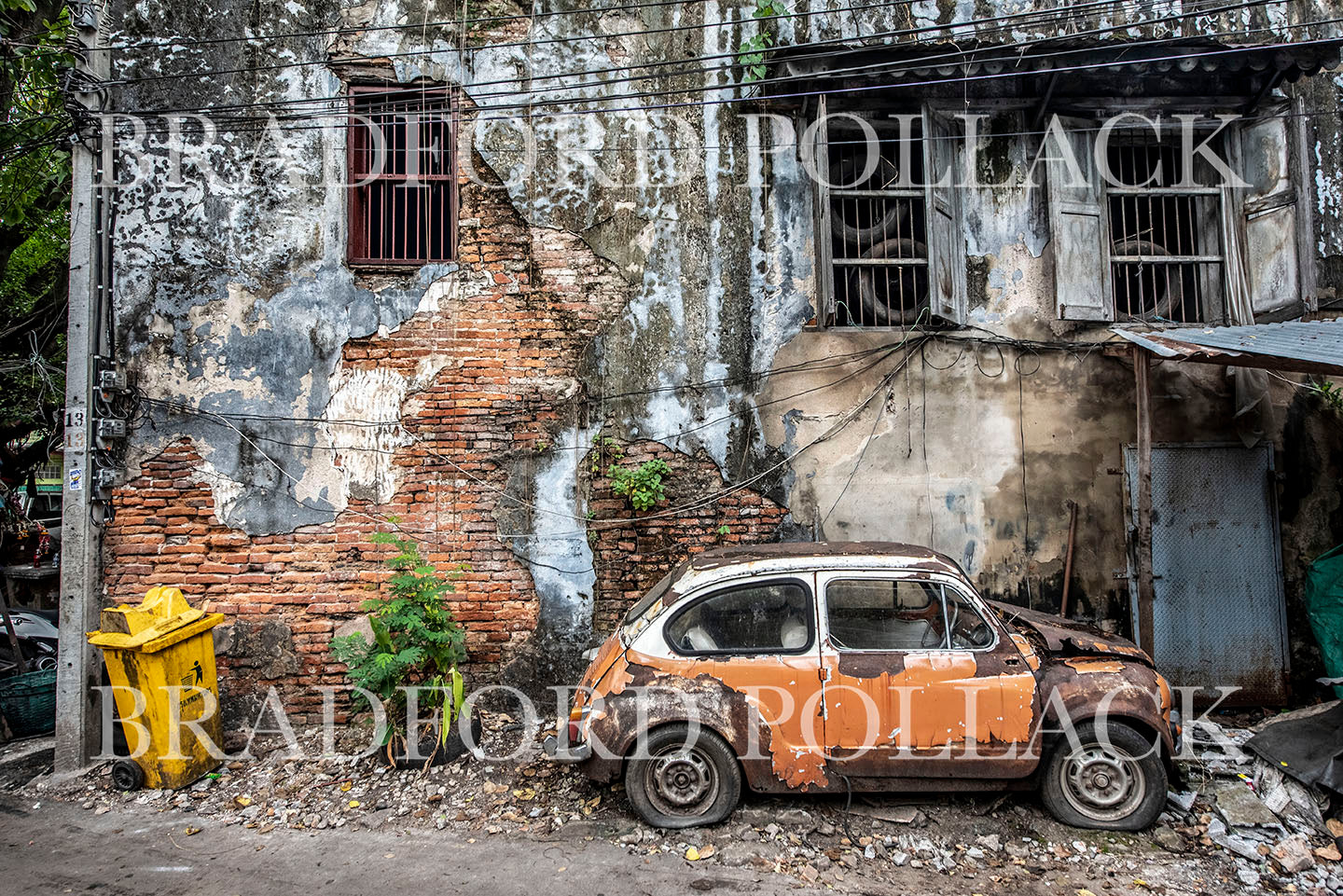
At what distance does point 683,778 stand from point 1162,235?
6651 millimetres

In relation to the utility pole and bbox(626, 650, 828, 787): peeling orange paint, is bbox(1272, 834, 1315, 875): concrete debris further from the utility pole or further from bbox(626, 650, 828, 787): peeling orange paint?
the utility pole

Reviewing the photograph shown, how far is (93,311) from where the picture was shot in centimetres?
584

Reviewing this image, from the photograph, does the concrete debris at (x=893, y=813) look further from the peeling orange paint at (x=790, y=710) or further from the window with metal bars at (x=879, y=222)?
the window with metal bars at (x=879, y=222)

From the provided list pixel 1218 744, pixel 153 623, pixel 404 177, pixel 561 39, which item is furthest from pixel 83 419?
pixel 1218 744

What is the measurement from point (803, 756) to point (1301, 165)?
22.4 feet

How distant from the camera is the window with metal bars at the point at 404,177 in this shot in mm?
6383

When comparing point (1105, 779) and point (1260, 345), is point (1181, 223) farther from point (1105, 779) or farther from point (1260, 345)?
point (1105, 779)

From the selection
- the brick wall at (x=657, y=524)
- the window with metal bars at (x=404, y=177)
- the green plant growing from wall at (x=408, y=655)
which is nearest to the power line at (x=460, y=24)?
the window with metal bars at (x=404, y=177)

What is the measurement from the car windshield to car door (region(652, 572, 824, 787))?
0.19 meters

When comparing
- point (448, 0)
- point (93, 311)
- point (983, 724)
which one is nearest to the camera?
point (983, 724)

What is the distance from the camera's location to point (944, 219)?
254 inches

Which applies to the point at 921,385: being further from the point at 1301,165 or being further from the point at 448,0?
the point at 448,0

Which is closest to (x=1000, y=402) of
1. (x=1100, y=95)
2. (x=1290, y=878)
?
(x=1100, y=95)

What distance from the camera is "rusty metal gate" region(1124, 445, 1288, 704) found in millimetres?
6145
